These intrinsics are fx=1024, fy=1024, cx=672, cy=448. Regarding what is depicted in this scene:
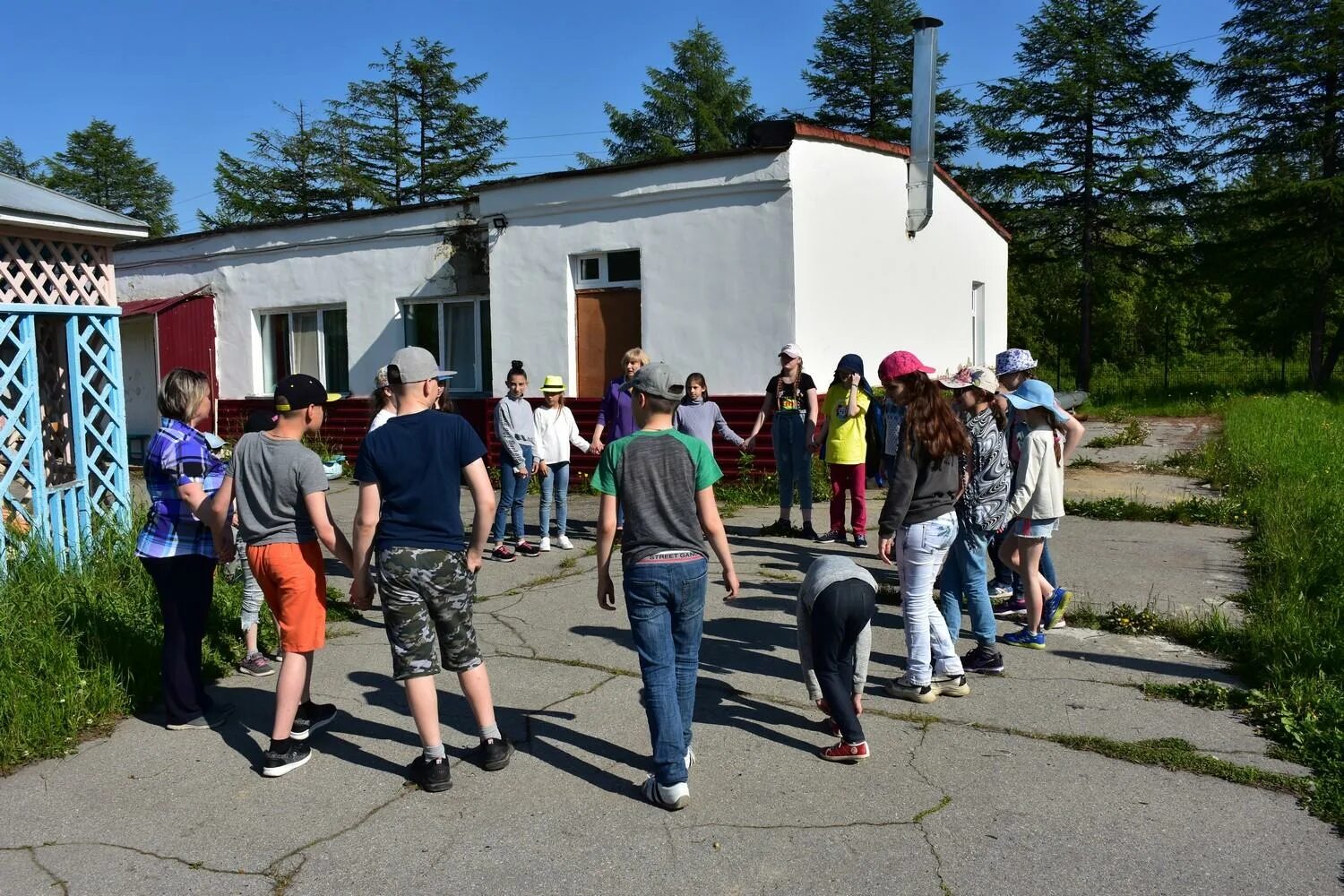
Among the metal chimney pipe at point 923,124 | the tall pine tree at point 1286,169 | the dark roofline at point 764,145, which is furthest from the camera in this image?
the tall pine tree at point 1286,169

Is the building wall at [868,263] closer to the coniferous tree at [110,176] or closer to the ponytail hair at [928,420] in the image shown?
the ponytail hair at [928,420]

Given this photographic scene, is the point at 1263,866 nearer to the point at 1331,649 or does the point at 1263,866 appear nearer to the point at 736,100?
the point at 1331,649

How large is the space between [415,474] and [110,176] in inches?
2013

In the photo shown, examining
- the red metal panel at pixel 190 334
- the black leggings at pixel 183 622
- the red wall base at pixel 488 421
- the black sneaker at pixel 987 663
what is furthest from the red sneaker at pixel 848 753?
the red metal panel at pixel 190 334

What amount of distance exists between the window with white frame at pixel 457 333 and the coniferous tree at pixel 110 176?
36488 mm

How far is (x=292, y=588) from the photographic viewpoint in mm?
4312

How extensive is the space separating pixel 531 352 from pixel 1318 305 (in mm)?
23316

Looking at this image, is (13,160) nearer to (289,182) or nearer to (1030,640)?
→ (289,182)

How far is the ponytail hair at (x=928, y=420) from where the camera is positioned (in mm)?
4859

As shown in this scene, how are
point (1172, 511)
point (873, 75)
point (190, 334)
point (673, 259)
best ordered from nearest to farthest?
point (1172, 511)
point (673, 259)
point (190, 334)
point (873, 75)

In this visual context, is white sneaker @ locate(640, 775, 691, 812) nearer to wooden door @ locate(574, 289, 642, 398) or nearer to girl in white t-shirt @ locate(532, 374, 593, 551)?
girl in white t-shirt @ locate(532, 374, 593, 551)

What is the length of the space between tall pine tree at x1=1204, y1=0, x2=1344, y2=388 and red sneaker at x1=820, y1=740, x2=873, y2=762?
1077 inches

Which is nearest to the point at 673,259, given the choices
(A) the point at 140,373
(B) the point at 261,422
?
(B) the point at 261,422

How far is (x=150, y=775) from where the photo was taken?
4379 millimetres
